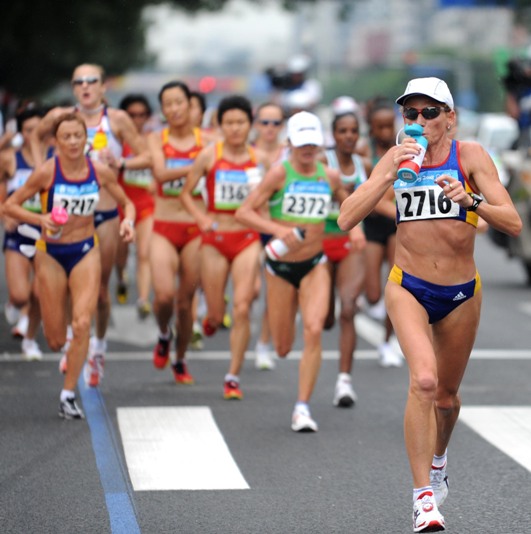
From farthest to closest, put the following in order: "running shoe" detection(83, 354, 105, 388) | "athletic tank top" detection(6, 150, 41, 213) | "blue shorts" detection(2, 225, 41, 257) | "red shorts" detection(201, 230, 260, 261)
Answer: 1. "athletic tank top" detection(6, 150, 41, 213)
2. "blue shorts" detection(2, 225, 41, 257)
3. "running shoe" detection(83, 354, 105, 388)
4. "red shorts" detection(201, 230, 260, 261)

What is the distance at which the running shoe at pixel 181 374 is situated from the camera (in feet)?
41.2

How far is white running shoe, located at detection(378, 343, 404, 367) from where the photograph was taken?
13.8m

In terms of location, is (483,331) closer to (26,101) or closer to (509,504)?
(26,101)

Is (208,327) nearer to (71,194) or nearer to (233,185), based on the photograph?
(233,185)

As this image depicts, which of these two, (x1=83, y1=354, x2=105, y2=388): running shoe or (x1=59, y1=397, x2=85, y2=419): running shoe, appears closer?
(x1=59, y1=397, x2=85, y2=419): running shoe

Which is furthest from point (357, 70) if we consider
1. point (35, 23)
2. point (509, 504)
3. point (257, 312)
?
point (509, 504)

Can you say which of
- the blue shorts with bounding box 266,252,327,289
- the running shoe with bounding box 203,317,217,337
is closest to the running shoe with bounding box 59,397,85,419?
the blue shorts with bounding box 266,252,327,289

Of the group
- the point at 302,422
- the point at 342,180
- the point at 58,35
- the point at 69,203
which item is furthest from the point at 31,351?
the point at 58,35

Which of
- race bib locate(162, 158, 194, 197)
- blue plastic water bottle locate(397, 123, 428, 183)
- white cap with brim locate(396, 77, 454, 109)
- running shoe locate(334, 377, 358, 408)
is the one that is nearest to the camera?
blue plastic water bottle locate(397, 123, 428, 183)

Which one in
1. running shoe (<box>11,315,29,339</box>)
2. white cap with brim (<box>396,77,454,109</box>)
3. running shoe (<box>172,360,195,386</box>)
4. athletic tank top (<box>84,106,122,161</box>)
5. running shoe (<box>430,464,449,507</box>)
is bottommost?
running shoe (<box>11,315,29,339</box>)

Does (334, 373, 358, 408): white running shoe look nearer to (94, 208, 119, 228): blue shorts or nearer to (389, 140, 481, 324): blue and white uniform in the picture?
(94, 208, 119, 228): blue shorts

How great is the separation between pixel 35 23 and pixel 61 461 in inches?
1143

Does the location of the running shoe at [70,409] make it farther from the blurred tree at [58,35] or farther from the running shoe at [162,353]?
the blurred tree at [58,35]

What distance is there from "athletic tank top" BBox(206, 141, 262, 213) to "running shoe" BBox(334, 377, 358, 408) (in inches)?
62.6
